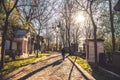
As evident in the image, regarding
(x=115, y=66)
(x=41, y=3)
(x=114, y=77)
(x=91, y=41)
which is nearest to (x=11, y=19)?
(x=41, y=3)

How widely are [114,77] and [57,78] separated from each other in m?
3.43

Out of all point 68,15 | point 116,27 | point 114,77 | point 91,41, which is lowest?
point 114,77

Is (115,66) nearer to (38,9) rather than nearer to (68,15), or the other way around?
(38,9)

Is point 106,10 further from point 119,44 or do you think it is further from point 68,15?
point 119,44

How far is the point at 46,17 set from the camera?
37.3m

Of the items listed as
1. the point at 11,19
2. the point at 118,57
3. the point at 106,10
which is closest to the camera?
the point at 118,57

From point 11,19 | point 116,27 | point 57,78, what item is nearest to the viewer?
point 57,78

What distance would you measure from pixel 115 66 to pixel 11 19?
606 inches

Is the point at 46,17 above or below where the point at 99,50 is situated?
above

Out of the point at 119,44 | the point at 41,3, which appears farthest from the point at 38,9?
the point at 119,44

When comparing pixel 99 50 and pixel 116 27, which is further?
pixel 116 27

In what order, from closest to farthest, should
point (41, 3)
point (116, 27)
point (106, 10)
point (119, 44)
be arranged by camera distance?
point (41, 3)
point (106, 10)
point (116, 27)
point (119, 44)

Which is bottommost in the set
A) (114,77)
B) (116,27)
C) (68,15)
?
(114,77)

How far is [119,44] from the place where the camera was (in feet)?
147
